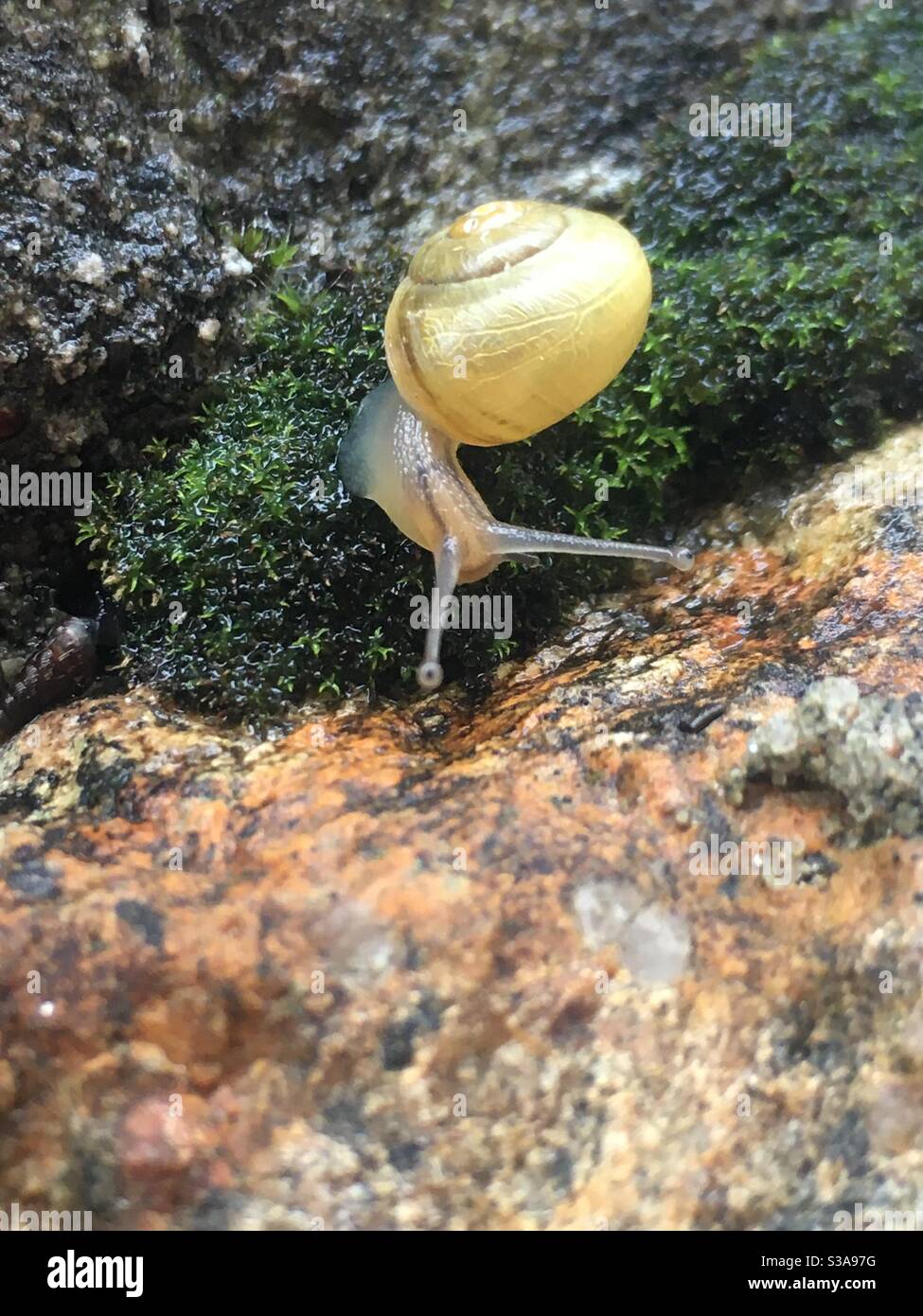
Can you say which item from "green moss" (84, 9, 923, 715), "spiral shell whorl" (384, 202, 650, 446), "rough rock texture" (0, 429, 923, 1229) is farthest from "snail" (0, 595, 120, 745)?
"spiral shell whorl" (384, 202, 650, 446)

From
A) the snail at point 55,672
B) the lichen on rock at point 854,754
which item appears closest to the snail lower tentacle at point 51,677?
the snail at point 55,672

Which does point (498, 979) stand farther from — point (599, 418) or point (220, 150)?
point (220, 150)

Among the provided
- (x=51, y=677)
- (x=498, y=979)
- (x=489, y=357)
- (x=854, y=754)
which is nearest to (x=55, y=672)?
(x=51, y=677)

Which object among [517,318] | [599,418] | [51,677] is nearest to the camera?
[517,318]

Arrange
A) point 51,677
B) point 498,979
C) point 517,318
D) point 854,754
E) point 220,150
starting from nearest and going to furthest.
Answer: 1. point 498,979
2. point 854,754
3. point 517,318
4. point 51,677
5. point 220,150

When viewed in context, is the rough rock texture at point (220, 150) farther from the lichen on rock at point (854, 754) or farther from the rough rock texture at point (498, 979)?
the lichen on rock at point (854, 754)

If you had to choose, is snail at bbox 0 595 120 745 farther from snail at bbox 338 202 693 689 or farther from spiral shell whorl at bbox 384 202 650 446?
spiral shell whorl at bbox 384 202 650 446
